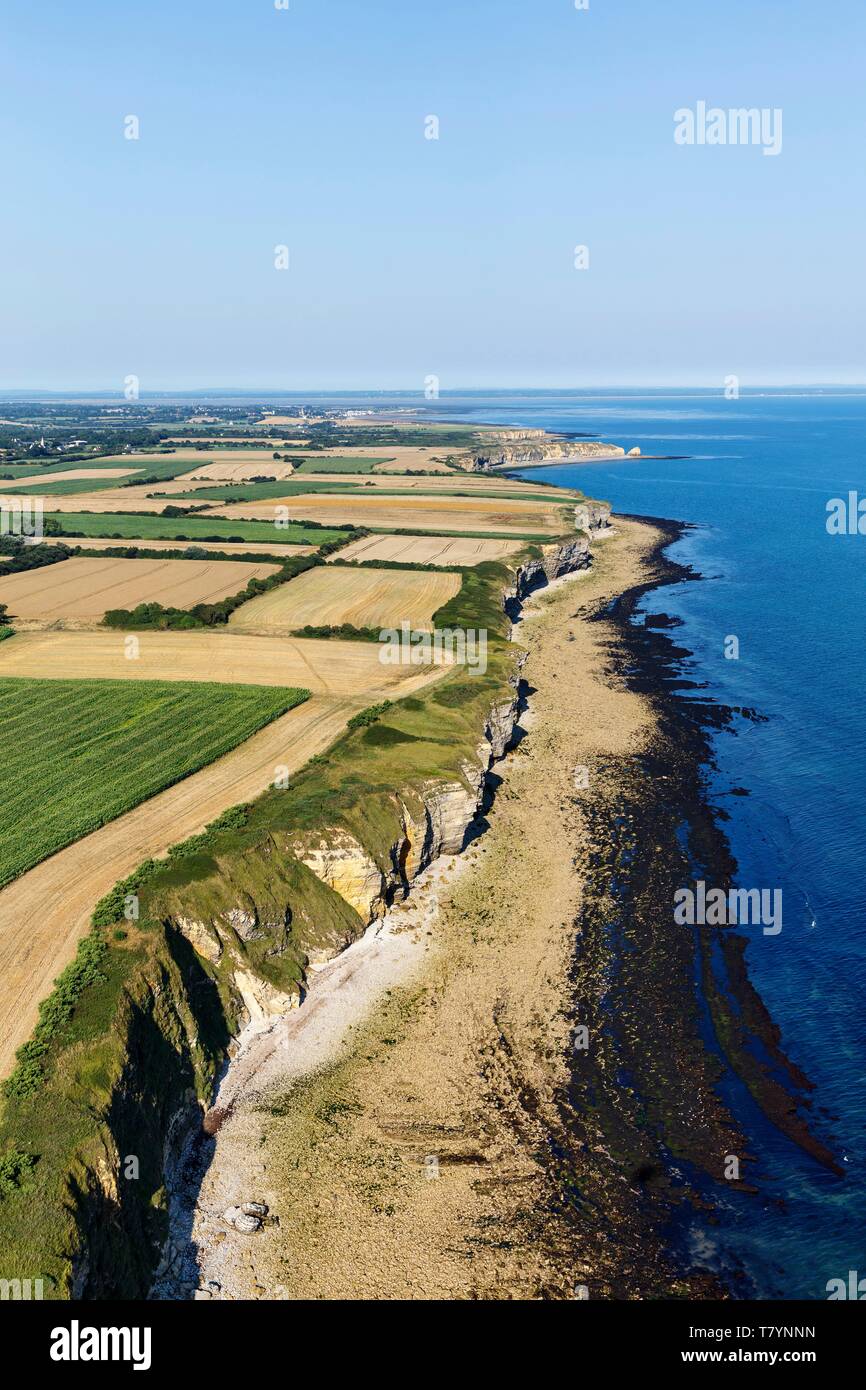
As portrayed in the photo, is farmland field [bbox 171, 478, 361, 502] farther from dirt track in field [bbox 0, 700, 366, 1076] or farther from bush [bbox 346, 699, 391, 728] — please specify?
dirt track in field [bbox 0, 700, 366, 1076]

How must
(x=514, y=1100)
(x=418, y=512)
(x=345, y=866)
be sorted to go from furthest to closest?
1. (x=418, y=512)
2. (x=345, y=866)
3. (x=514, y=1100)

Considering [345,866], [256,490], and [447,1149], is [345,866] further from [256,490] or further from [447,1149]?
[256,490]

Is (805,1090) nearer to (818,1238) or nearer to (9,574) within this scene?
(818,1238)

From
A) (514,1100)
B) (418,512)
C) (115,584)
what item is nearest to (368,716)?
(514,1100)

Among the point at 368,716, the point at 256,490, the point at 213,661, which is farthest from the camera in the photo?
the point at 256,490

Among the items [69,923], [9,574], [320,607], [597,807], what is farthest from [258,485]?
[69,923]

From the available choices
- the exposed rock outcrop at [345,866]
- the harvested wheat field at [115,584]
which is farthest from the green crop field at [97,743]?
Answer: the harvested wheat field at [115,584]
